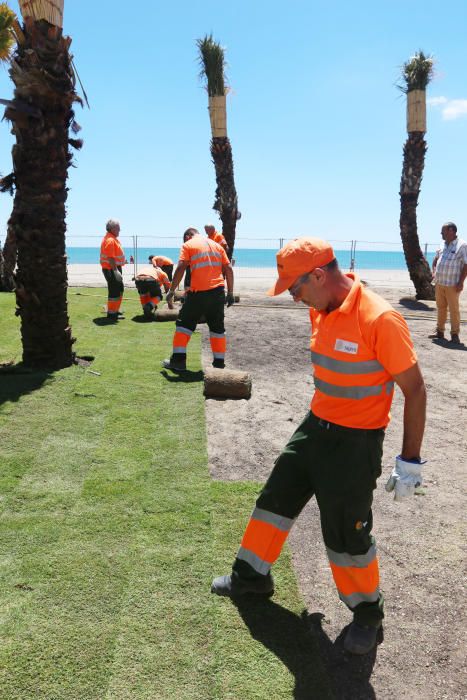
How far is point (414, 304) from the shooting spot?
16469 mm

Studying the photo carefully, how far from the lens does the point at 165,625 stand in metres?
2.93

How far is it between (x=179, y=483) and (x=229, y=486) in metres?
0.41

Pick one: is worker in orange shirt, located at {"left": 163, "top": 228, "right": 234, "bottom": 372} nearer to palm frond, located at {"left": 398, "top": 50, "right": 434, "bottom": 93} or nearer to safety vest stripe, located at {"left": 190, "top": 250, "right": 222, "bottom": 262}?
safety vest stripe, located at {"left": 190, "top": 250, "right": 222, "bottom": 262}

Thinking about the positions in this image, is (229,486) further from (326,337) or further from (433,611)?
(326,337)

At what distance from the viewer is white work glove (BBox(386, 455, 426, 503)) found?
8.71ft

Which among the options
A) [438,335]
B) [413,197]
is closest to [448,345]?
[438,335]

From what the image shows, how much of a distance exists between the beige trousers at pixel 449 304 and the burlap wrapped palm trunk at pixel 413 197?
6.82 m

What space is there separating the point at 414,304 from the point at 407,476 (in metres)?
14.7

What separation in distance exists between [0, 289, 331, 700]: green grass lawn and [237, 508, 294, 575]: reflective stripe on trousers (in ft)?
0.97

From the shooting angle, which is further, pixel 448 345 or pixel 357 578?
pixel 448 345

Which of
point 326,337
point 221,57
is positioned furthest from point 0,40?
point 326,337

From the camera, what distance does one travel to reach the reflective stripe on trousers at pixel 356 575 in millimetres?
2822

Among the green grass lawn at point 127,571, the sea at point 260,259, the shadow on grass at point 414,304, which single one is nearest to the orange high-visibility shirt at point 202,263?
the green grass lawn at point 127,571

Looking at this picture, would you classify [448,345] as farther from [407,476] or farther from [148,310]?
[407,476]
